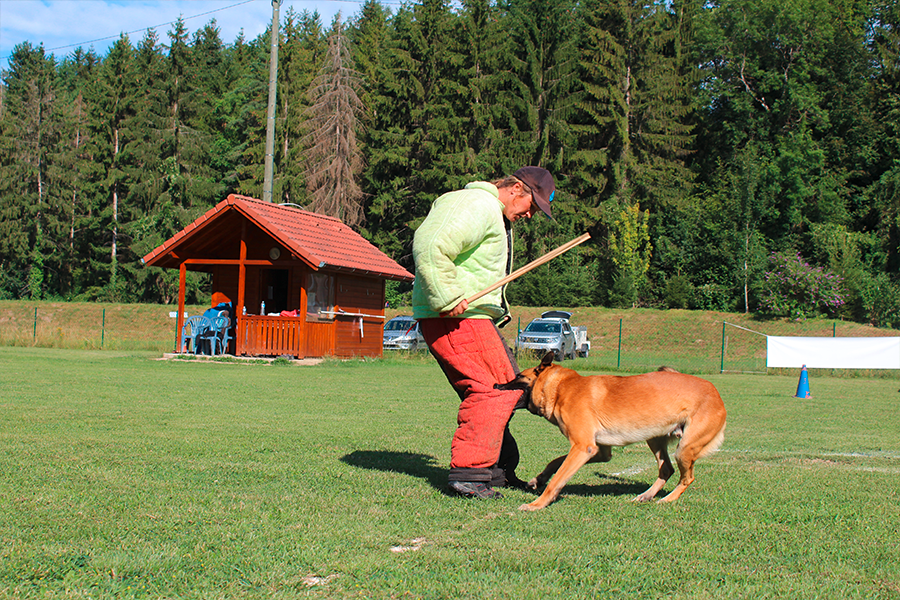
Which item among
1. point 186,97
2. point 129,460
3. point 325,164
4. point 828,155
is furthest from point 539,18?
point 129,460

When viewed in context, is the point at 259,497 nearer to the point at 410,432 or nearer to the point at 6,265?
the point at 410,432

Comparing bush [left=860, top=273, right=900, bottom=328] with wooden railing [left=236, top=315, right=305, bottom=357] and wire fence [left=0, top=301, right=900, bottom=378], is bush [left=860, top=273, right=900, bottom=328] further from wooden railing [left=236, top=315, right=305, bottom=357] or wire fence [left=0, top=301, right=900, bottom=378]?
wooden railing [left=236, top=315, right=305, bottom=357]

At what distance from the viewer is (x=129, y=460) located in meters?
5.41

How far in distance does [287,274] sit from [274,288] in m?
0.69

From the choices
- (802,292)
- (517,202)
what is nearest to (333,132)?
(802,292)

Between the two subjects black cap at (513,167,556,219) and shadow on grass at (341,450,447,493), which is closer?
black cap at (513,167,556,219)

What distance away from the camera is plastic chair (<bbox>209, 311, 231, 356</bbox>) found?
892 inches

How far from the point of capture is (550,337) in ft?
97.7

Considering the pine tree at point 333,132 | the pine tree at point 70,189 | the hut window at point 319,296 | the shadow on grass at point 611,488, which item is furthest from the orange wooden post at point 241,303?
the pine tree at point 70,189

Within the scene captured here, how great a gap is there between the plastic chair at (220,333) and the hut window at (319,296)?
8.56 ft

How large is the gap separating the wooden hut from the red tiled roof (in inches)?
1.1

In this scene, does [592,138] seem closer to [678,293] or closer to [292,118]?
[678,293]

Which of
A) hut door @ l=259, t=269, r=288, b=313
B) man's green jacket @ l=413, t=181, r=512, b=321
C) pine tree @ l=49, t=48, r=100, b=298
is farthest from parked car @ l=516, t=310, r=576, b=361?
pine tree @ l=49, t=48, r=100, b=298

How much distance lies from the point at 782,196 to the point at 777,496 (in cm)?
4356
